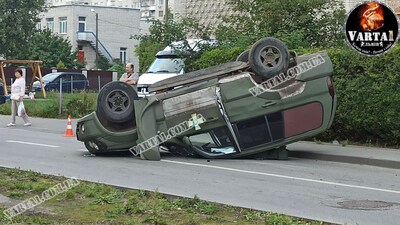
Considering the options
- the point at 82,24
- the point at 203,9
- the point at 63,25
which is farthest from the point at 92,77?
the point at 63,25

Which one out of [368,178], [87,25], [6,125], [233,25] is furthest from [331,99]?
[87,25]

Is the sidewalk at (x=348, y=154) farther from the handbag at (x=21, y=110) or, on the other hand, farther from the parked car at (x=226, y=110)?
the handbag at (x=21, y=110)

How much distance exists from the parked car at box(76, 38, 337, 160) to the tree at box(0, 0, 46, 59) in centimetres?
3271

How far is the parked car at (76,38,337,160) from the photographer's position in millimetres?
13789

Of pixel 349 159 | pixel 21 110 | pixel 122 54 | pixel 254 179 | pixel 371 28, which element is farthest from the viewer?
pixel 122 54

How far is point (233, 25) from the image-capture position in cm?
2358

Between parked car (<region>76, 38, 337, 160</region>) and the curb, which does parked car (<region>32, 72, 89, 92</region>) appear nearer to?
the curb

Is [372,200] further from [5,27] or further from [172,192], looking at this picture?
[5,27]

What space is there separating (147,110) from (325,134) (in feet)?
17.7

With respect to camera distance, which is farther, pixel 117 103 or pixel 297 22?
pixel 297 22

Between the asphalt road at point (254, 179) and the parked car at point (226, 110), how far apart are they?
378 mm

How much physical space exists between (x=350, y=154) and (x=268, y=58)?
2723 mm

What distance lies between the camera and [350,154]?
595 inches

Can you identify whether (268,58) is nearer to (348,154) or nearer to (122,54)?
(348,154)
